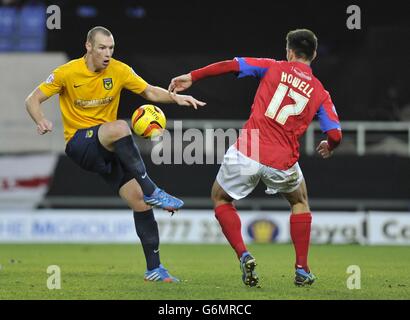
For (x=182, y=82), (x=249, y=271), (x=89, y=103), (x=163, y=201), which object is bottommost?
(x=249, y=271)

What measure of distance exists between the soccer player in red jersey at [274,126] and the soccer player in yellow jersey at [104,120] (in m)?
0.58

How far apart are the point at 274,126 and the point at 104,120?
60.8 inches

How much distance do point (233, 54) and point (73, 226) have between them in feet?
17.4

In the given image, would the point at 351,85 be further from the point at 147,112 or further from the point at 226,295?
the point at 226,295

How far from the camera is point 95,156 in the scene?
812 cm

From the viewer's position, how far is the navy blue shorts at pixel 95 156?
812 centimetres

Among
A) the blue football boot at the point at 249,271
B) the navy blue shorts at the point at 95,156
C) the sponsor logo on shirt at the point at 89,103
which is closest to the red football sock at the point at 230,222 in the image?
the blue football boot at the point at 249,271

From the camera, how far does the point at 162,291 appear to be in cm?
727

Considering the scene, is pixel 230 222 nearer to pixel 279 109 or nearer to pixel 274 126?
pixel 274 126

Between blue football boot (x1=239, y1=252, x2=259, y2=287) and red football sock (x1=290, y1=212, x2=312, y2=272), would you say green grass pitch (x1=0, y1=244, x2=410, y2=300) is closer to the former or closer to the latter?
blue football boot (x1=239, y1=252, x2=259, y2=287)

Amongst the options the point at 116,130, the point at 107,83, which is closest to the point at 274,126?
the point at 116,130

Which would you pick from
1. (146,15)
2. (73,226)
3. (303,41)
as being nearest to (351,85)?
(146,15)

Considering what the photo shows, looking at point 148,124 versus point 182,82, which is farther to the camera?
point 148,124

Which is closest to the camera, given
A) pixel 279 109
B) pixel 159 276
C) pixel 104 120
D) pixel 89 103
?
pixel 279 109
